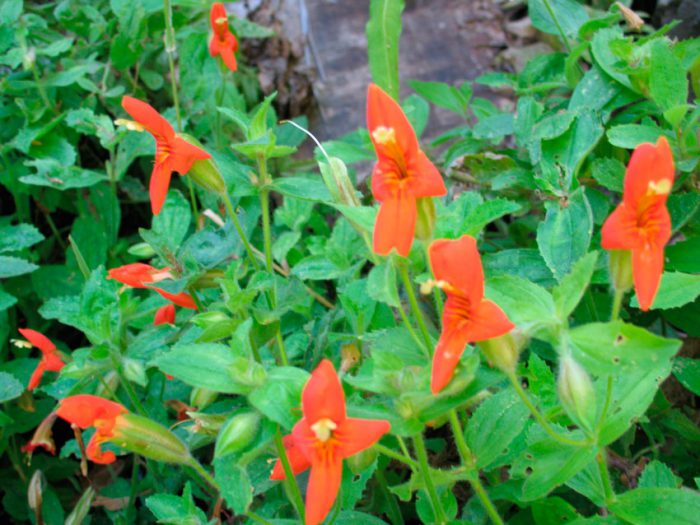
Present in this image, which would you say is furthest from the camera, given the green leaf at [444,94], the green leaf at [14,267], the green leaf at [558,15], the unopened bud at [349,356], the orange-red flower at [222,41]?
the green leaf at [444,94]

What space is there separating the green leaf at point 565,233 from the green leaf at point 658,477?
28 centimetres

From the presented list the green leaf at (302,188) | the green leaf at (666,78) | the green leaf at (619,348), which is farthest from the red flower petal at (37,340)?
the green leaf at (666,78)

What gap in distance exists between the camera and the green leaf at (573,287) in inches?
30.5

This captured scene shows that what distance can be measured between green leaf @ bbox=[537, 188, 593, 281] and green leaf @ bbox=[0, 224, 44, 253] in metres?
1.02

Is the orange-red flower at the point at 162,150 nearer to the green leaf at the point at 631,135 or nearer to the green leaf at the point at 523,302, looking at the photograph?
the green leaf at the point at 523,302

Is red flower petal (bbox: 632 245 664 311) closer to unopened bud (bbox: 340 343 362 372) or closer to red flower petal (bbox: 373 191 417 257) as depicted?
red flower petal (bbox: 373 191 417 257)

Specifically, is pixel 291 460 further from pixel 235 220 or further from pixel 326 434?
pixel 235 220

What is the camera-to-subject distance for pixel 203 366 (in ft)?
2.78

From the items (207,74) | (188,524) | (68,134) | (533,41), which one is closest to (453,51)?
(533,41)

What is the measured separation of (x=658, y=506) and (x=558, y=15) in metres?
1.04

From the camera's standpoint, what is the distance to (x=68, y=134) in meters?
1.99

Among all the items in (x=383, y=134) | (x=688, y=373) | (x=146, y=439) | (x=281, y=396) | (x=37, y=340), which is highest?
(x=383, y=134)

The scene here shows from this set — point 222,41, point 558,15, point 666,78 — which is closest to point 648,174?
point 666,78

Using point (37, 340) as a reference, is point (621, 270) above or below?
above
